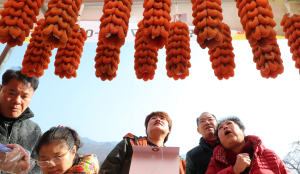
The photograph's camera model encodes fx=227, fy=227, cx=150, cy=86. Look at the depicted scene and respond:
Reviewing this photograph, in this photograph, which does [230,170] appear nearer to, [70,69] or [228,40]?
[228,40]

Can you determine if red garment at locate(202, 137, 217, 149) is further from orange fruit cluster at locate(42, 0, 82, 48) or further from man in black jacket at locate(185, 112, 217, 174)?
orange fruit cluster at locate(42, 0, 82, 48)

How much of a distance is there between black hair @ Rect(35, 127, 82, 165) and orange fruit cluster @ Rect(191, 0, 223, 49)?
114 centimetres

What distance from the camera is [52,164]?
1.43m

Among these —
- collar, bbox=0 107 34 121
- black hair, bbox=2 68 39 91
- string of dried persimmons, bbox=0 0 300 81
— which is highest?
string of dried persimmons, bbox=0 0 300 81

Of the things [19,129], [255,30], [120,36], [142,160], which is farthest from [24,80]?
[255,30]

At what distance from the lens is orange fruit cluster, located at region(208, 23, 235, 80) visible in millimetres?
1368

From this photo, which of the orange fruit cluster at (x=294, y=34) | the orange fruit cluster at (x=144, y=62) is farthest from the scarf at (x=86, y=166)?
the orange fruit cluster at (x=294, y=34)

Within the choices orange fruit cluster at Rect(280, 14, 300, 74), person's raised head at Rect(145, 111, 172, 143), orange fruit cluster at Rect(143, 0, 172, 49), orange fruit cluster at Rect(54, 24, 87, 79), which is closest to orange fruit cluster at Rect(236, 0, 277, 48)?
orange fruit cluster at Rect(280, 14, 300, 74)

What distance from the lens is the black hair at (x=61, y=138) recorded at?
1.57 m

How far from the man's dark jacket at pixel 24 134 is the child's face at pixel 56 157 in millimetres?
408

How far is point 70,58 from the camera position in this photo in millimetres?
1510

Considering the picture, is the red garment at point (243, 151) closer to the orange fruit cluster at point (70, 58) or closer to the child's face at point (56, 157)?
the child's face at point (56, 157)

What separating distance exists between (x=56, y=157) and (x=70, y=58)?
2.17 feet

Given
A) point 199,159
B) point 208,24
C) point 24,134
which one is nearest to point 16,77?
point 24,134
